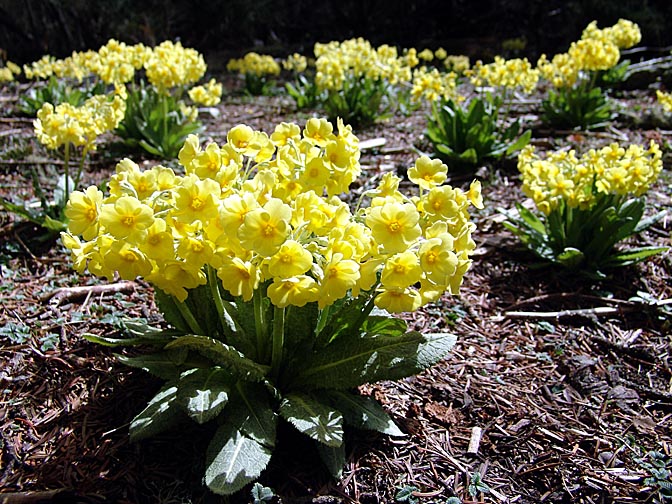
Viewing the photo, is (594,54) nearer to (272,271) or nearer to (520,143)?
(520,143)

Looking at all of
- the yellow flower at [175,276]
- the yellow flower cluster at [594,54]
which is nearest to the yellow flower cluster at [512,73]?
the yellow flower cluster at [594,54]

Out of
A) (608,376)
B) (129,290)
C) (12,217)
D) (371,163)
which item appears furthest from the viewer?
→ (371,163)

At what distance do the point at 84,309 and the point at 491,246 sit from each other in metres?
2.78

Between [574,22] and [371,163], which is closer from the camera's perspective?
[371,163]

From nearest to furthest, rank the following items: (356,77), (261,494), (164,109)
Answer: (261,494) → (164,109) → (356,77)

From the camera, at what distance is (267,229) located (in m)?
1.50

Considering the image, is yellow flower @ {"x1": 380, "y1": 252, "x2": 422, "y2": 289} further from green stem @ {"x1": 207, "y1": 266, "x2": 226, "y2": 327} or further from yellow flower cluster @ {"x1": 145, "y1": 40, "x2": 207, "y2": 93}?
yellow flower cluster @ {"x1": 145, "y1": 40, "x2": 207, "y2": 93}

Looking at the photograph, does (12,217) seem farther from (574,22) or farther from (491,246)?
(574,22)

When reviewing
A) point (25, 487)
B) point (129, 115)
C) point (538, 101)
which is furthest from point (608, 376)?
point (538, 101)

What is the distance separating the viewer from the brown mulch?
6.59 feet

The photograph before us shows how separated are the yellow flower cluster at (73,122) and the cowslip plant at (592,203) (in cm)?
278

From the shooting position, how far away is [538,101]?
805 cm

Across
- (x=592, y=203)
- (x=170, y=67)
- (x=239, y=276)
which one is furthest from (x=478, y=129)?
(x=239, y=276)

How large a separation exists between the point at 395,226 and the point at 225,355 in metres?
0.77
